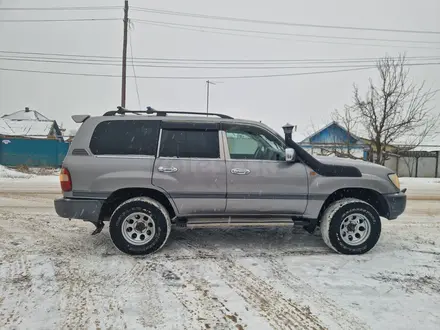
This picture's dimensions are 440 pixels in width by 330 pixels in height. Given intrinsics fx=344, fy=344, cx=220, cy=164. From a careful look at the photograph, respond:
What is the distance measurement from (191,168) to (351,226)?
2.40 meters

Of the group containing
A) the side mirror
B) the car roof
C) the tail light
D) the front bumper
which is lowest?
the front bumper

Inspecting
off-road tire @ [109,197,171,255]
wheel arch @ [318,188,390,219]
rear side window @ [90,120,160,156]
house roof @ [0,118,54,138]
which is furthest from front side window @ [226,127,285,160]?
house roof @ [0,118,54,138]

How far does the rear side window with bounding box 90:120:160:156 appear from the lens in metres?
4.65

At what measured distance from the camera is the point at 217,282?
3.86 metres

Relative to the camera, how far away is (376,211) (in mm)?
4852

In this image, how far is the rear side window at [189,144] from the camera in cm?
470

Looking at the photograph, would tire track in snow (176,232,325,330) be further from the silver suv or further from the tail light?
the tail light

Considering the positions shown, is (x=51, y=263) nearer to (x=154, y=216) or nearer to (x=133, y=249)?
(x=133, y=249)

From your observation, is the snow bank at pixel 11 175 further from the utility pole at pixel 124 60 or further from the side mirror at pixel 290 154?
the side mirror at pixel 290 154

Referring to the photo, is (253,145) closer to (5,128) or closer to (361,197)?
(361,197)

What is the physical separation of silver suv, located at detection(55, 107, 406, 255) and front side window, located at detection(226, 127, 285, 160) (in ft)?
0.05

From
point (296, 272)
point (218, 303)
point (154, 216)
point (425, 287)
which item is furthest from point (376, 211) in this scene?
point (154, 216)

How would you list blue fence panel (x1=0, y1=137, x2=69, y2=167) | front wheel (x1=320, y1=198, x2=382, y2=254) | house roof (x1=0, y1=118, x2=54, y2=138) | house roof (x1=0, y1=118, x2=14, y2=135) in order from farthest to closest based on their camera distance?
house roof (x1=0, y1=118, x2=54, y2=138) < house roof (x1=0, y1=118, x2=14, y2=135) < blue fence panel (x1=0, y1=137, x2=69, y2=167) < front wheel (x1=320, y1=198, x2=382, y2=254)

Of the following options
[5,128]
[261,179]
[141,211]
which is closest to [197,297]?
[141,211]
